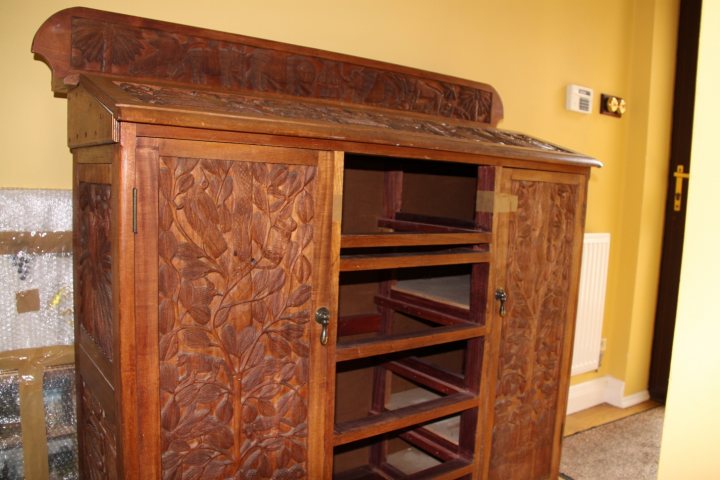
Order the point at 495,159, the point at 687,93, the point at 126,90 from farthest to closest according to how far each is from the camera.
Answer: the point at 687,93, the point at 495,159, the point at 126,90

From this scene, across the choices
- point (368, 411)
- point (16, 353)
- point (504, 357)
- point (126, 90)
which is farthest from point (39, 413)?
point (504, 357)

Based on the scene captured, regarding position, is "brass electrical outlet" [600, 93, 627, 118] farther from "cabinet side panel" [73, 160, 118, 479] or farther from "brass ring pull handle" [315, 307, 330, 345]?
"cabinet side panel" [73, 160, 118, 479]

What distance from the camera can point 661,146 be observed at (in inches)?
130

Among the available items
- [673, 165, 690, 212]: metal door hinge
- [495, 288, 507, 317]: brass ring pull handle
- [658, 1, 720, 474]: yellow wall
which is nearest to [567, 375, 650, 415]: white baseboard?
[673, 165, 690, 212]: metal door hinge

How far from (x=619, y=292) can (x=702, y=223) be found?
9.60 ft

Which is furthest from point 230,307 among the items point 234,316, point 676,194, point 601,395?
point 676,194

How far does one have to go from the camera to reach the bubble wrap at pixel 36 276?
1571 millimetres

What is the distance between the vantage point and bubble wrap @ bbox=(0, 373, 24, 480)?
157 centimetres

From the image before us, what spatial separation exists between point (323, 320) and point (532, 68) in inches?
80.3

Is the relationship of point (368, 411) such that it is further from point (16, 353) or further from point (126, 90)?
point (126, 90)

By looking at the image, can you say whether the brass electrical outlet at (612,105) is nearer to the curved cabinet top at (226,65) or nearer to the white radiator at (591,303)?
the white radiator at (591,303)

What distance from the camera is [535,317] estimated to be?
1933 millimetres

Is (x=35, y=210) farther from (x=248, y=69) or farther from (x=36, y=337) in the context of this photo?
(x=248, y=69)

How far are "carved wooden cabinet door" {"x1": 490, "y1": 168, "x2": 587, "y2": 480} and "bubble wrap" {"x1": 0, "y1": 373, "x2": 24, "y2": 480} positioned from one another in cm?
153
